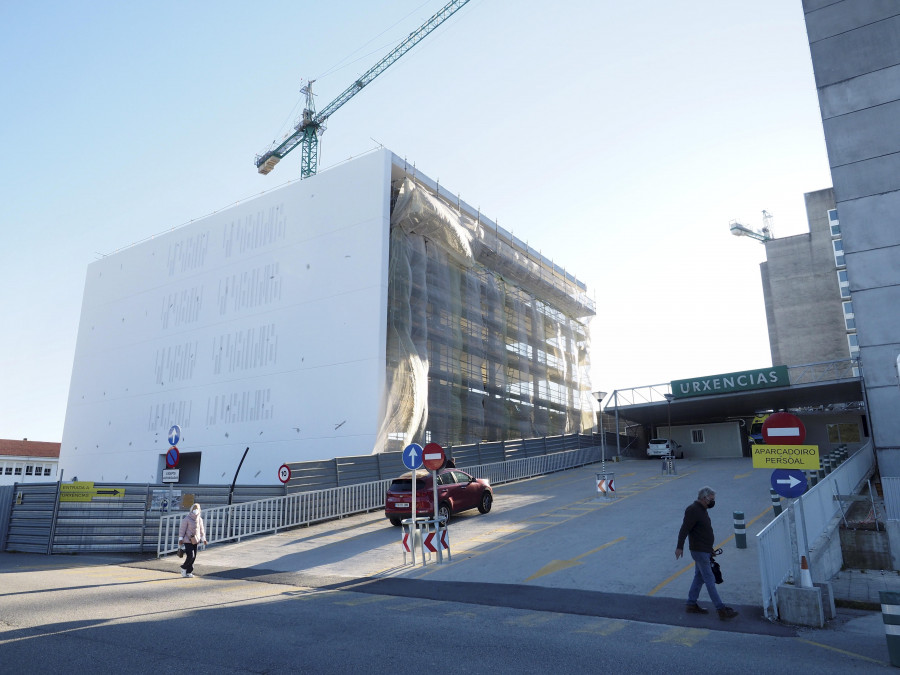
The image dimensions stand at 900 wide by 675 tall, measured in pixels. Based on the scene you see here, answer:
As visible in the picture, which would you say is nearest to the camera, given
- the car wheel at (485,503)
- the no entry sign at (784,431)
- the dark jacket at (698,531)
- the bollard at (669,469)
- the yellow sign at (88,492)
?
the no entry sign at (784,431)

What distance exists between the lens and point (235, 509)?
1756 cm

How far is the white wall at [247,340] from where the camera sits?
3369 cm

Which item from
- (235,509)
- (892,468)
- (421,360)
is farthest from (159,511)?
(892,468)

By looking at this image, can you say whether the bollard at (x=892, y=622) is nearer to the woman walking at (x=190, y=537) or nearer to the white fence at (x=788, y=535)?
the white fence at (x=788, y=535)

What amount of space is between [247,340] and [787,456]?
1371 inches

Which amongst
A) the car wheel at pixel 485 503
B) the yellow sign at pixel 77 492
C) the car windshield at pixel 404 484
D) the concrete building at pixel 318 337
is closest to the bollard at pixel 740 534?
the car windshield at pixel 404 484

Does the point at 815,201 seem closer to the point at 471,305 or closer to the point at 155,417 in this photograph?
the point at 471,305

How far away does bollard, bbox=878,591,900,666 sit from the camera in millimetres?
6355

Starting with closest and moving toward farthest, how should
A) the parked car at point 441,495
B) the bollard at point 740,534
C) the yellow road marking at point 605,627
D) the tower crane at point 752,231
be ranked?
the yellow road marking at point 605,627
the bollard at point 740,534
the parked car at point 441,495
the tower crane at point 752,231

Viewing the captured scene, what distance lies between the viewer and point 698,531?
8867 mm

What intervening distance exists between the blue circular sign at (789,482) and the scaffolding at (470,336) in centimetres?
1891

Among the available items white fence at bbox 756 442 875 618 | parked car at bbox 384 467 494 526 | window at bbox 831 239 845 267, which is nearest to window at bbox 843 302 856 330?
window at bbox 831 239 845 267

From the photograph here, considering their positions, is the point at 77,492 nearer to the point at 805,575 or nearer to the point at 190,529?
the point at 190,529

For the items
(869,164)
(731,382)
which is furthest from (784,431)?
(731,382)
